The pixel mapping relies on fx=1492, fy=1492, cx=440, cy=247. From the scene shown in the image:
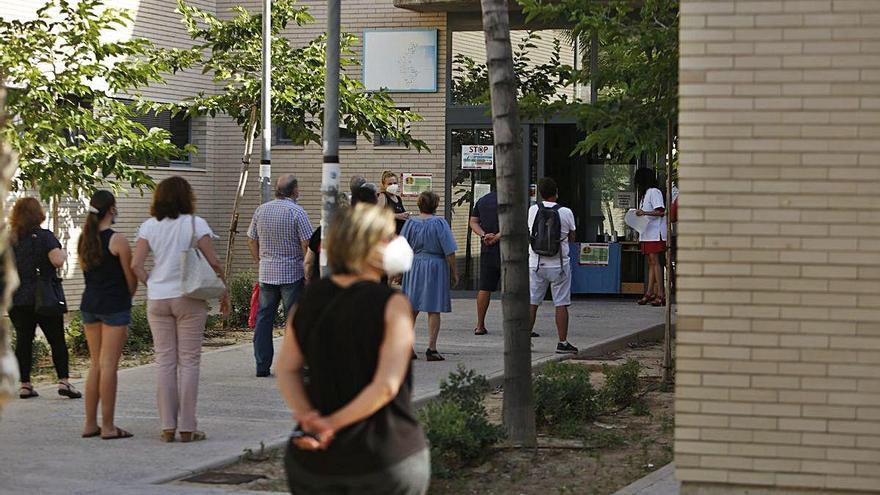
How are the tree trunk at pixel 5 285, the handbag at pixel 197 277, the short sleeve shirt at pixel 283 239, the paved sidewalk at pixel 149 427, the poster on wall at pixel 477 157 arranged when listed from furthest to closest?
the poster on wall at pixel 477 157
the short sleeve shirt at pixel 283 239
the handbag at pixel 197 277
the paved sidewalk at pixel 149 427
the tree trunk at pixel 5 285

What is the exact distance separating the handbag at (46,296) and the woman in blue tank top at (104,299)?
1.66m

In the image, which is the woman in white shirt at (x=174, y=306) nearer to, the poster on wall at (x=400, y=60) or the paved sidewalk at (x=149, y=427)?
the paved sidewalk at (x=149, y=427)

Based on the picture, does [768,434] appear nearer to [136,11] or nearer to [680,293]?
[680,293]

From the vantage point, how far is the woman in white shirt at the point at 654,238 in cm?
2097

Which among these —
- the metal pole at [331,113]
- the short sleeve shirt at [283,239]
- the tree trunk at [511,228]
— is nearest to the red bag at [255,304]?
the short sleeve shirt at [283,239]

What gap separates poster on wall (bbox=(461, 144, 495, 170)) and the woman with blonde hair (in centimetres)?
1157

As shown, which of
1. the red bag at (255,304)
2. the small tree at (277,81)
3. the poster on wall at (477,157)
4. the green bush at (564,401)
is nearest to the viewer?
the green bush at (564,401)

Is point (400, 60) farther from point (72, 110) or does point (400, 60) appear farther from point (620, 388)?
point (620, 388)

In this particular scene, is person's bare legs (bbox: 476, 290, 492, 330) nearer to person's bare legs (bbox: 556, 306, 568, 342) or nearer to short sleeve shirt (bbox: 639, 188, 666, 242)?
person's bare legs (bbox: 556, 306, 568, 342)

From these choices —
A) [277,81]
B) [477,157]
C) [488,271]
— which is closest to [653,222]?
[477,157]

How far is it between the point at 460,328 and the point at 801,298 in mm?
11208

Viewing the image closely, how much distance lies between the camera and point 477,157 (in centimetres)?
2288

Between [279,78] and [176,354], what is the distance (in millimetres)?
8828

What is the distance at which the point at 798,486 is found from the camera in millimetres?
6734
